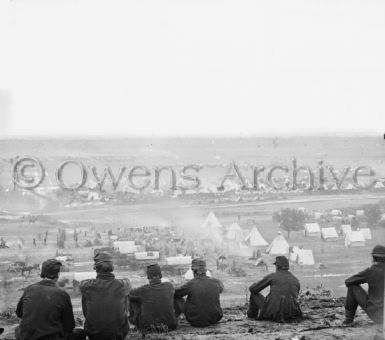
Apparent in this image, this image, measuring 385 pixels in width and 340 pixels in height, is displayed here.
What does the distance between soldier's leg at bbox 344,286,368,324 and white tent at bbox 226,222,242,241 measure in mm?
2708

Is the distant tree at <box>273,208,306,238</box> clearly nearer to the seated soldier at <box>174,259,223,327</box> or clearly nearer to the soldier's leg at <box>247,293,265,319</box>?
the soldier's leg at <box>247,293,265,319</box>

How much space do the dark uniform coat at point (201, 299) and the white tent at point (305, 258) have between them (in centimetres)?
307

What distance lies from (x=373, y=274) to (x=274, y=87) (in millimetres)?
3736

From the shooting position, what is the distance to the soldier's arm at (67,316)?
5.78m

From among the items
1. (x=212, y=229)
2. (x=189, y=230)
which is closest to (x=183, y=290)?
(x=189, y=230)

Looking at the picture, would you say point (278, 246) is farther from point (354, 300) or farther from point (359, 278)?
point (359, 278)

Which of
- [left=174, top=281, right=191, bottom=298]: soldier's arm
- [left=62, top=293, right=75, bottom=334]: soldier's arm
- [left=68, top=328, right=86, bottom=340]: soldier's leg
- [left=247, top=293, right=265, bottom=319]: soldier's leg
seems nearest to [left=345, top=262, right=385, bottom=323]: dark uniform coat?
[left=247, top=293, right=265, bottom=319]: soldier's leg

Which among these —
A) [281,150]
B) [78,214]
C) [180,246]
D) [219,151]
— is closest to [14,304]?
[78,214]

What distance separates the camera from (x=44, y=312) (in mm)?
5648

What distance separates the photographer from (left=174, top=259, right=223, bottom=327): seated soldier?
689 cm

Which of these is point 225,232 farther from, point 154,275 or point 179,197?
point 154,275

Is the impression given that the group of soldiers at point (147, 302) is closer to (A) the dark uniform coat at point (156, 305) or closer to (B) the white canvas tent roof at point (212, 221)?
(A) the dark uniform coat at point (156, 305)

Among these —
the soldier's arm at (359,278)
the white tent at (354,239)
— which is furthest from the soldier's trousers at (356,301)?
the white tent at (354,239)

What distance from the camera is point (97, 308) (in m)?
6.04
